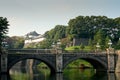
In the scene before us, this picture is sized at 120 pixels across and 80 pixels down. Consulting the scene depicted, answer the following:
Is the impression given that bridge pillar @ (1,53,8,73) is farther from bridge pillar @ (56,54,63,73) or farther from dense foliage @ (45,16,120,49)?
dense foliage @ (45,16,120,49)

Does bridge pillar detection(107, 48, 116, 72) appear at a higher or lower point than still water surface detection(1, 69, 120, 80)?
higher

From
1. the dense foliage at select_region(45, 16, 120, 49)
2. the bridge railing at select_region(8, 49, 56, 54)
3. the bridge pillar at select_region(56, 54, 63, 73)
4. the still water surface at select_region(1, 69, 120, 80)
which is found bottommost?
the still water surface at select_region(1, 69, 120, 80)

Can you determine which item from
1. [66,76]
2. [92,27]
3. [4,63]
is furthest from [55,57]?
[92,27]

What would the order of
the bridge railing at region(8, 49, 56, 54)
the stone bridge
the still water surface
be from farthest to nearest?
the bridge railing at region(8, 49, 56, 54)
the stone bridge
the still water surface

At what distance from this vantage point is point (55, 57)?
9219cm

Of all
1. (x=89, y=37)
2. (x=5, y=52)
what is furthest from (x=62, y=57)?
(x=89, y=37)

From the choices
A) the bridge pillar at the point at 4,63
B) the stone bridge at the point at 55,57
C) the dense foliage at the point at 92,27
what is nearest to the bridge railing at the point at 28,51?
the stone bridge at the point at 55,57

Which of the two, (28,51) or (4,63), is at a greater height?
(28,51)

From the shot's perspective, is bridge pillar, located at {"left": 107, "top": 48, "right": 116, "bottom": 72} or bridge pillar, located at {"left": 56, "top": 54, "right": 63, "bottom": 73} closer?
bridge pillar, located at {"left": 56, "top": 54, "right": 63, "bottom": 73}

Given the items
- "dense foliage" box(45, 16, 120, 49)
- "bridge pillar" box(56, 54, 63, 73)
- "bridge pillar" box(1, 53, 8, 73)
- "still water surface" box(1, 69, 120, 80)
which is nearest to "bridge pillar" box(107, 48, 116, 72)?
"still water surface" box(1, 69, 120, 80)

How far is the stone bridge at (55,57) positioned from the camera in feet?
291

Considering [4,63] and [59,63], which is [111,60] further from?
[4,63]

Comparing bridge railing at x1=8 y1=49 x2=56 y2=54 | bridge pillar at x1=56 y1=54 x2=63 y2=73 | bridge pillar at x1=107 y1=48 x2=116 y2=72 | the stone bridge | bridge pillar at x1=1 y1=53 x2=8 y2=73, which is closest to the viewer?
bridge pillar at x1=1 y1=53 x2=8 y2=73

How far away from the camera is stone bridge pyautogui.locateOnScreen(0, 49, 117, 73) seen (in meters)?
88.8
